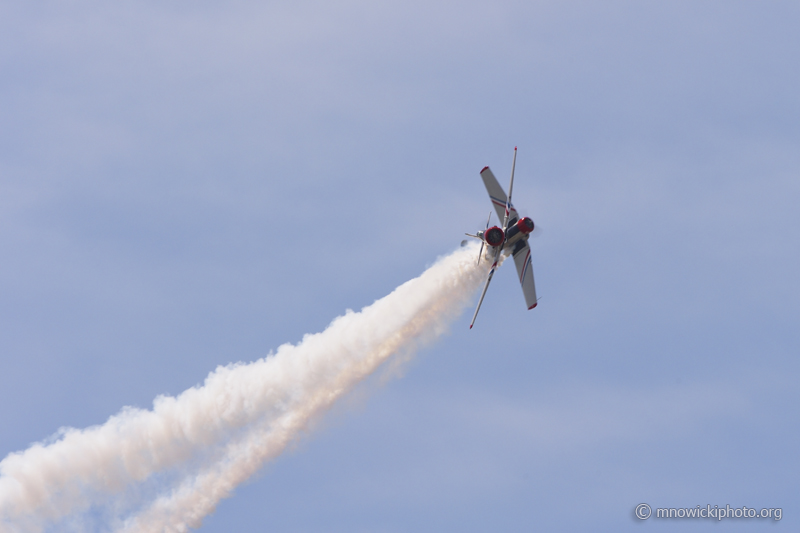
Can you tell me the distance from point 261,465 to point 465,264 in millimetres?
21931

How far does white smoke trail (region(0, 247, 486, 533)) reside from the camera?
104 metres

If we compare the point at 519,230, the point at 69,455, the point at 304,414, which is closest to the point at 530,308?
the point at 519,230

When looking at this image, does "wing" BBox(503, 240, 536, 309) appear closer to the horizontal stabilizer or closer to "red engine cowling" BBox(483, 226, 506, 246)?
the horizontal stabilizer

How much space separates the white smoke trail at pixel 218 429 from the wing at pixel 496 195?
6019mm

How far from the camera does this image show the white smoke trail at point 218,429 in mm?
103562

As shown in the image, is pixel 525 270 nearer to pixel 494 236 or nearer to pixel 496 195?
pixel 494 236

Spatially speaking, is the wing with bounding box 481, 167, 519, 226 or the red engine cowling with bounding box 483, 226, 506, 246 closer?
the red engine cowling with bounding box 483, 226, 506, 246

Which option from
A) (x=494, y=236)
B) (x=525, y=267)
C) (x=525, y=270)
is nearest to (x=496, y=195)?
(x=494, y=236)

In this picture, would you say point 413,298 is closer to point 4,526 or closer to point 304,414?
point 304,414

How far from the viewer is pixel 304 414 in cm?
10431

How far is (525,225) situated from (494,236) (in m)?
2.37

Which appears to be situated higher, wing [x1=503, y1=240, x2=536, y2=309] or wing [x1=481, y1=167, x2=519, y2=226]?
wing [x1=481, y1=167, x2=519, y2=226]

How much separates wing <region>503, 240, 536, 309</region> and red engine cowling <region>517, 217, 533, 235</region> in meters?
1.17

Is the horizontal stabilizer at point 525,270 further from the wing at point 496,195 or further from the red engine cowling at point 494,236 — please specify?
the wing at point 496,195
